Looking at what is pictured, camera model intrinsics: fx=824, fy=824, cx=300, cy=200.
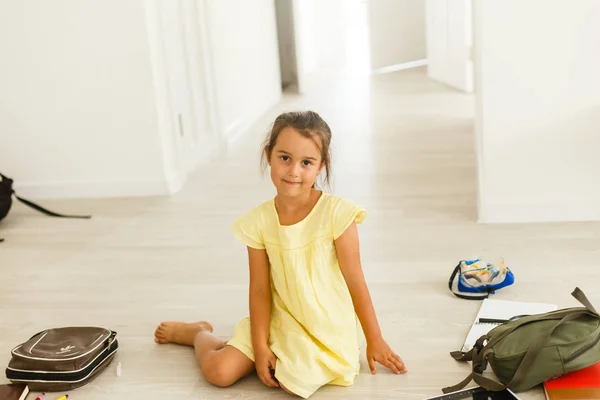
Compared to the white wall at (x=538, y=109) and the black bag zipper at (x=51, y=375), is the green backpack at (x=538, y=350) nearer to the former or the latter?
the black bag zipper at (x=51, y=375)

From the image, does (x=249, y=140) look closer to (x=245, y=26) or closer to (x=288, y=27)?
(x=245, y=26)

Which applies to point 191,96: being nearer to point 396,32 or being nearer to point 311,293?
point 311,293

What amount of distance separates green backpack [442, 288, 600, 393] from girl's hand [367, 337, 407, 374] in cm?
15

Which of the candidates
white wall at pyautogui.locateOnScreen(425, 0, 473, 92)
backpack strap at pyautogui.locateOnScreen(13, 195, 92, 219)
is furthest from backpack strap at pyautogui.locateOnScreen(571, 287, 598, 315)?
white wall at pyautogui.locateOnScreen(425, 0, 473, 92)

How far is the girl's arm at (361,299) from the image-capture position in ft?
6.26

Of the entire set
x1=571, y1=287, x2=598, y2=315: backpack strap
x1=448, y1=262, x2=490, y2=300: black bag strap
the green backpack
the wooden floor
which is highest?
x1=571, y1=287, x2=598, y2=315: backpack strap

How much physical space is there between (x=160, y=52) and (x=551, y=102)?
68.6 inches

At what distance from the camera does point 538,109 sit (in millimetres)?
2855

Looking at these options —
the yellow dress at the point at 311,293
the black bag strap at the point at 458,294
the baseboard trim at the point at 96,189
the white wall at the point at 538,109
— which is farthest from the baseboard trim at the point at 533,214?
the baseboard trim at the point at 96,189

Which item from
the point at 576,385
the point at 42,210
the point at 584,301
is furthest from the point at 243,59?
the point at 576,385

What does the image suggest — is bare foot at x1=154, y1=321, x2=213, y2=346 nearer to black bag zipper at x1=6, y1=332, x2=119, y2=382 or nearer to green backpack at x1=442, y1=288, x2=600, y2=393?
black bag zipper at x1=6, y1=332, x2=119, y2=382

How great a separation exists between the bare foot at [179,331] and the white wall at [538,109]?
4.05 feet

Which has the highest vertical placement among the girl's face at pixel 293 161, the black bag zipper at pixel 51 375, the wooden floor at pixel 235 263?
the girl's face at pixel 293 161

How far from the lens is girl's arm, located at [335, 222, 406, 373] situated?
1.91 metres
